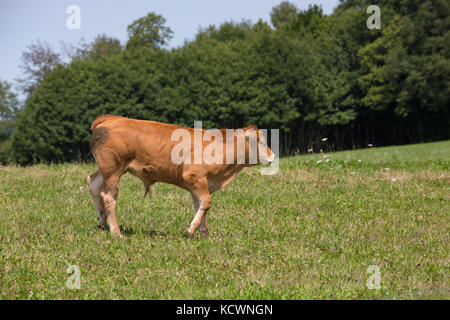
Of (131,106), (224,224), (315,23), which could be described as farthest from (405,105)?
(224,224)

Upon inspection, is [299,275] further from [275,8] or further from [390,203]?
[275,8]

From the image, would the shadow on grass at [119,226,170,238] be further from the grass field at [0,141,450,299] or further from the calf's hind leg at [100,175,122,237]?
the calf's hind leg at [100,175,122,237]

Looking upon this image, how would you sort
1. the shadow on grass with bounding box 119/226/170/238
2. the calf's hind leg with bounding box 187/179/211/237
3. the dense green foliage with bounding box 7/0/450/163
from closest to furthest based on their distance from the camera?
the calf's hind leg with bounding box 187/179/211/237
the shadow on grass with bounding box 119/226/170/238
the dense green foliage with bounding box 7/0/450/163

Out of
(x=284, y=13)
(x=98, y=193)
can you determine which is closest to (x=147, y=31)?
(x=284, y=13)

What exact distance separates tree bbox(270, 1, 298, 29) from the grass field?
71787 mm

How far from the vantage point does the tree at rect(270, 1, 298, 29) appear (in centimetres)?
8169

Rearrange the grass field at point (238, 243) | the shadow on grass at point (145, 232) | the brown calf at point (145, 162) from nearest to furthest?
1. the grass field at point (238, 243)
2. the brown calf at point (145, 162)
3. the shadow on grass at point (145, 232)

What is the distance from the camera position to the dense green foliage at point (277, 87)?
163ft

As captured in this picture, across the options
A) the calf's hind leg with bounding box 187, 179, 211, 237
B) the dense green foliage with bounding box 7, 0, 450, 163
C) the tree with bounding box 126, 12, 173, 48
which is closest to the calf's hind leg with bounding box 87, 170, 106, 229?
the calf's hind leg with bounding box 187, 179, 211, 237

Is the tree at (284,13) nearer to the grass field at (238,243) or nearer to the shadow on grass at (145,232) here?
the grass field at (238,243)

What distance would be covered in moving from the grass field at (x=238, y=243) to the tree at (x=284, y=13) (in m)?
71.8

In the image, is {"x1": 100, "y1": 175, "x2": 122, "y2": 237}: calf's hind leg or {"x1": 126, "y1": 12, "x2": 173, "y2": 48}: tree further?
{"x1": 126, "y1": 12, "x2": 173, "y2": 48}: tree

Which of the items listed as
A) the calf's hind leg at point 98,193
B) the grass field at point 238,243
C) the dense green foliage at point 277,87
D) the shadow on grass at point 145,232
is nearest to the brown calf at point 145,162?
the calf's hind leg at point 98,193
